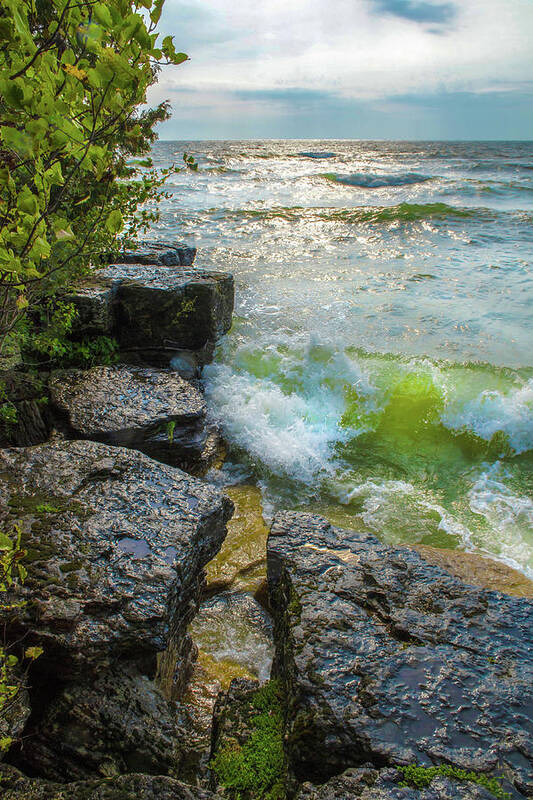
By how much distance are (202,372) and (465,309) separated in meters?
6.41

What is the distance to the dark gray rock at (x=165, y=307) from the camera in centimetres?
641

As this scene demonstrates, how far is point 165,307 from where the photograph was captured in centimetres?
652

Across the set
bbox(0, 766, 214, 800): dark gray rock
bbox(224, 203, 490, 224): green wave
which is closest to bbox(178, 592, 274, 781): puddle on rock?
bbox(0, 766, 214, 800): dark gray rock

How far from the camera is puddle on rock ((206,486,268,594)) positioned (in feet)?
14.2

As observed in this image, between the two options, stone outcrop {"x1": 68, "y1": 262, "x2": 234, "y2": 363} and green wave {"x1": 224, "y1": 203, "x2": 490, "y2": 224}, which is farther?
green wave {"x1": 224, "y1": 203, "x2": 490, "y2": 224}

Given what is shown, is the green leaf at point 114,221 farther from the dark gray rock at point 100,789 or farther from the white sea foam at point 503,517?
the white sea foam at point 503,517

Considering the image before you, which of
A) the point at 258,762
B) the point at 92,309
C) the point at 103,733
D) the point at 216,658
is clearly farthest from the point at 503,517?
the point at 92,309

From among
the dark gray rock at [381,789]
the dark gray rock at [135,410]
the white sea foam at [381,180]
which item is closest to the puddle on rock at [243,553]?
the dark gray rock at [135,410]

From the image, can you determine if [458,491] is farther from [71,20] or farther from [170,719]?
[71,20]

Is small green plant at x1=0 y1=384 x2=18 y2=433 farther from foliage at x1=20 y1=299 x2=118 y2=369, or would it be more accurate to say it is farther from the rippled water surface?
the rippled water surface

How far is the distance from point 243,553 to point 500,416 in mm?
4522

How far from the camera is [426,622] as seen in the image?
2908 millimetres

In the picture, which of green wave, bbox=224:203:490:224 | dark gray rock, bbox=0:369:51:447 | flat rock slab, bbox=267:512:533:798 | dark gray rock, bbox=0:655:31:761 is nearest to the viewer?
dark gray rock, bbox=0:655:31:761

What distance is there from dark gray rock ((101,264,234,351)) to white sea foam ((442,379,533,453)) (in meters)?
3.97
